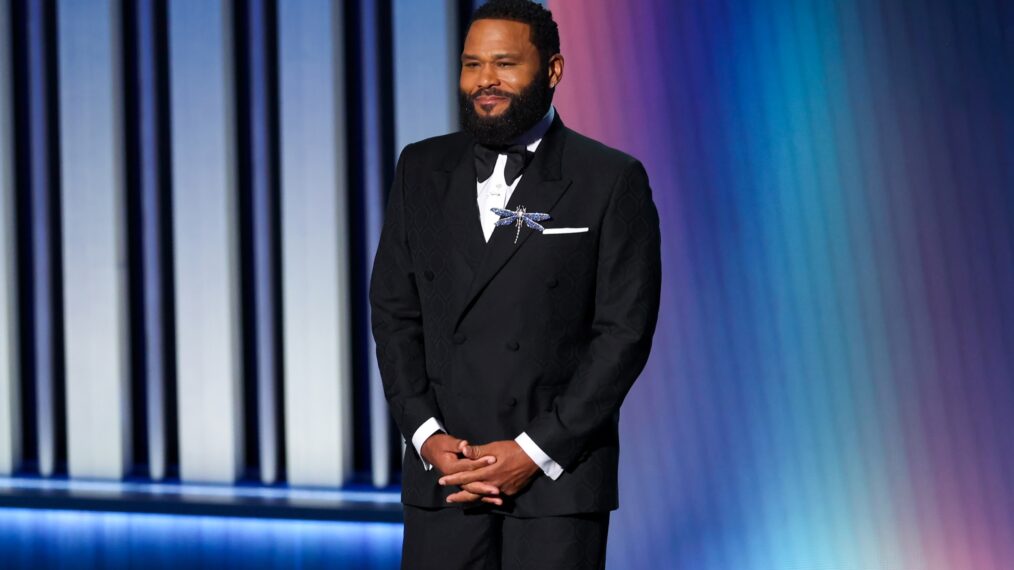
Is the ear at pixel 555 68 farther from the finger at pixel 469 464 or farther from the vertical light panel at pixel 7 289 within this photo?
the vertical light panel at pixel 7 289

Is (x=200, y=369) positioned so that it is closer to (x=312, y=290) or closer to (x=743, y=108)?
(x=312, y=290)

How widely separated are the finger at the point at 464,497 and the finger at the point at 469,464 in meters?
0.03

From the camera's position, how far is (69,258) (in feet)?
14.3

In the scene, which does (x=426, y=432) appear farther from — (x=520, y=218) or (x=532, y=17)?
(x=532, y=17)

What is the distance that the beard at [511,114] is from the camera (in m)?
1.85

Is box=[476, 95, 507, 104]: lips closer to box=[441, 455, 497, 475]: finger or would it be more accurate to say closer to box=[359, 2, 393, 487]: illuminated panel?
box=[441, 455, 497, 475]: finger

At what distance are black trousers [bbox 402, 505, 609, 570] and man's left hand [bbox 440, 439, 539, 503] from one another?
55mm

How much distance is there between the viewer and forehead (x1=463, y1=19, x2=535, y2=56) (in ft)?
6.02

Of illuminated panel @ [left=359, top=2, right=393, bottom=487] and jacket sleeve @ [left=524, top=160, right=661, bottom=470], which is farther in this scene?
illuminated panel @ [left=359, top=2, right=393, bottom=487]

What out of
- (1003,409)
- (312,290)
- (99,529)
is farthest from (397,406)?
(99,529)

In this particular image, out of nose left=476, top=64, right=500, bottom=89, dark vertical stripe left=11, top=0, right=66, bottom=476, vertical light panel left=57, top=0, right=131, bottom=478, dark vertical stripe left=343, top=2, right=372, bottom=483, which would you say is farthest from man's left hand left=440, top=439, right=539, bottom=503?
dark vertical stripe left=11, top=0, right=66, bottom=476

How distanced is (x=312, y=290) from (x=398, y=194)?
220 centimetres

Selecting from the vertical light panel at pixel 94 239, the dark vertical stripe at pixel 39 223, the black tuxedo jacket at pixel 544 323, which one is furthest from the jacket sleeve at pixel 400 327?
the dark vertical stripe at pixel 39 223

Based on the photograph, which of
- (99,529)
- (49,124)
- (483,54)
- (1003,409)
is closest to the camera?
(483,54)
